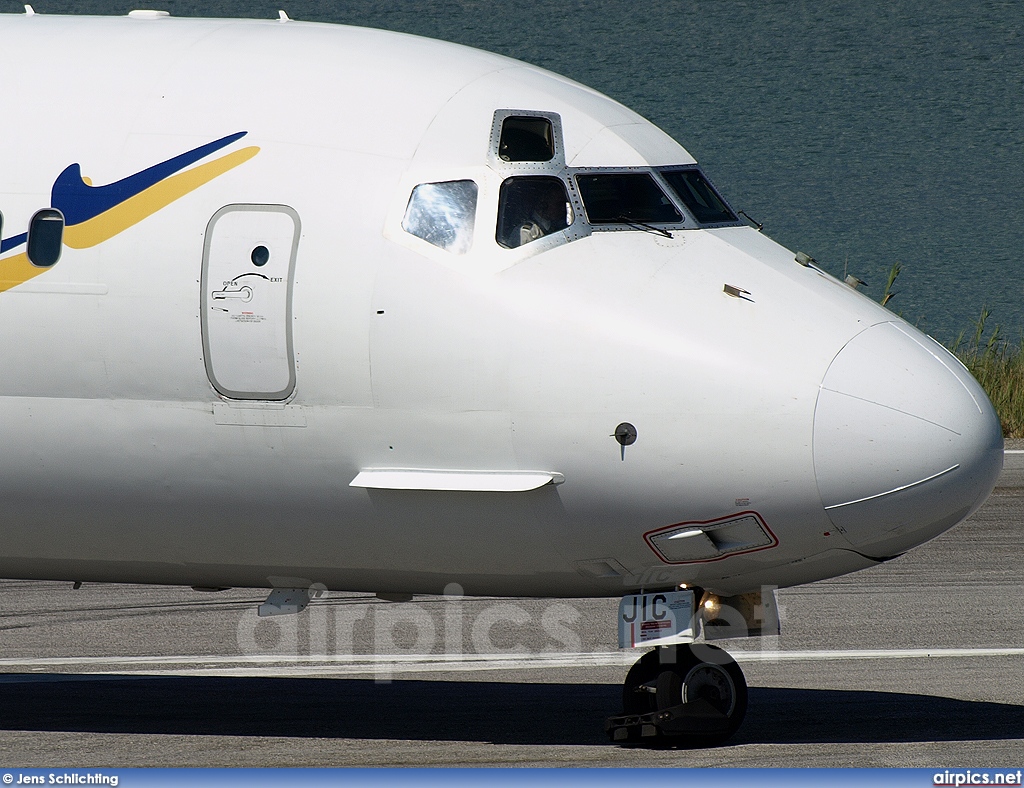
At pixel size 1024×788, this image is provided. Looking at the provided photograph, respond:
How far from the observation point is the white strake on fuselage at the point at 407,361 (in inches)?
349

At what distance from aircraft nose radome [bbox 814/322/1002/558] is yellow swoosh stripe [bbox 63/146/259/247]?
12.0 feet

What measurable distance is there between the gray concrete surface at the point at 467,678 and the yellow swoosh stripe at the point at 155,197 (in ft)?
10.8

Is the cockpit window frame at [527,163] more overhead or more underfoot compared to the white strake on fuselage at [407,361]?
more overhead

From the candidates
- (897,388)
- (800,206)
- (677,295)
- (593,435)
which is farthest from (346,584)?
(800,206)

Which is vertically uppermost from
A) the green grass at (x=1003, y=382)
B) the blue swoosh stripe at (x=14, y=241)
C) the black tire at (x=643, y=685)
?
the blue swoosh stripe at (x=14, y=241)

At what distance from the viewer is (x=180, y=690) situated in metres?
12.7

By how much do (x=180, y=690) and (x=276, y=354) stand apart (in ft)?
14.7

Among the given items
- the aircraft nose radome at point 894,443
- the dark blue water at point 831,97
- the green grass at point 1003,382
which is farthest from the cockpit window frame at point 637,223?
the dark blue water at point 831,97

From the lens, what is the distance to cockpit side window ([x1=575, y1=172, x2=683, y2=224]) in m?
9.45

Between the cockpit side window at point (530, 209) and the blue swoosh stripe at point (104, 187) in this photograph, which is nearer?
the cockpit side window at point (530, 209)

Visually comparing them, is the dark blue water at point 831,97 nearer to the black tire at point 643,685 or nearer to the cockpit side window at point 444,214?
the black tire at point 643,685

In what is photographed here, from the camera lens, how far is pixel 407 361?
905cm

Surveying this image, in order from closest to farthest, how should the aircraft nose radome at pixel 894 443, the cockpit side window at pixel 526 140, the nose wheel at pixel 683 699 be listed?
the aircraft nose radome at pixel 894 443 → the cockpit side window at pixel 526 140 → the nose wheel at pixel 683 699

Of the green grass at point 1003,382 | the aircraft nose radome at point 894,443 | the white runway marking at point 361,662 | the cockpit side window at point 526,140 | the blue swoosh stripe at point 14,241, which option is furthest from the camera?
the green grass at point 1003,382
